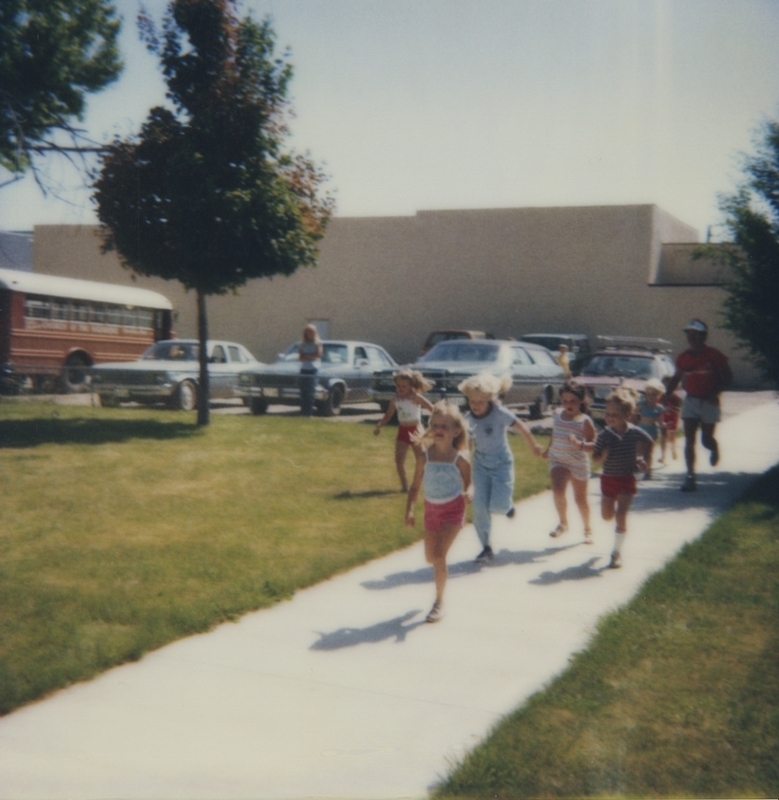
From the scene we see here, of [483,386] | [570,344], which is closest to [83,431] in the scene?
[483,386]

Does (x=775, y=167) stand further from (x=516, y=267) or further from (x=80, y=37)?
(x=516, y=267)

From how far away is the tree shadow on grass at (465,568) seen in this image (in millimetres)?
6355

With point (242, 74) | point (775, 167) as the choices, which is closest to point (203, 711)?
point (775, 167)

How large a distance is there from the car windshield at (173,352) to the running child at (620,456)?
13.3 meters

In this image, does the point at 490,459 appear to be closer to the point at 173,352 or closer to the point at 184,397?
the point at 184,397

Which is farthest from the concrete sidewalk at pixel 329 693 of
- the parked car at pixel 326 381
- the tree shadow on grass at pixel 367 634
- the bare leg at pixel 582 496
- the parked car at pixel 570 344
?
the parked car at pixel 570 344

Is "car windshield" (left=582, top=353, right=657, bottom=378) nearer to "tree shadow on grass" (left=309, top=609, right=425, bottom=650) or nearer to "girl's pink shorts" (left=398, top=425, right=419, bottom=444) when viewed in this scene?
"girl's pink shorts" (left=398, top=425, right=419, bottom=444)

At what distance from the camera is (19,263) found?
36.1 meters

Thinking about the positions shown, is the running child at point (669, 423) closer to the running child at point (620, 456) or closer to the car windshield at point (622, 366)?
the car windshield at point (622, 366)

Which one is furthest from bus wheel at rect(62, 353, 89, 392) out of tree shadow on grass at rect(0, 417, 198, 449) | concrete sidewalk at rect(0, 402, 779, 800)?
concrete sidewalk at rect(0, 402, 779, 800)

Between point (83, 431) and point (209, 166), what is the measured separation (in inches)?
166

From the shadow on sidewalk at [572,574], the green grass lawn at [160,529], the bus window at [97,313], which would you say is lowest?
the shadow on sidewalk at [572,574]

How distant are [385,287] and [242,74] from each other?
21.4 m

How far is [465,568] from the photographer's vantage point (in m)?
6.79
